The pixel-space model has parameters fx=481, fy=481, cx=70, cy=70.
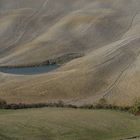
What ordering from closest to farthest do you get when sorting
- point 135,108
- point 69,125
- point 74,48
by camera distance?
1. point 69,125
2. point 135,108
3. point 74,48

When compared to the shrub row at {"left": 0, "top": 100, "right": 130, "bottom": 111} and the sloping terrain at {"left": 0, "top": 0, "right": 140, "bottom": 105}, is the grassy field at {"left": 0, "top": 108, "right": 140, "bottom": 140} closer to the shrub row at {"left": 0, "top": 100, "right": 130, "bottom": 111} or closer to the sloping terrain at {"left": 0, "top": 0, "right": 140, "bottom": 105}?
the shrub row at {"left": 0, "top": 100, "right": 130, "bottom": 111}

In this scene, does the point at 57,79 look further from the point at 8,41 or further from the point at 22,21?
the point at 22,21

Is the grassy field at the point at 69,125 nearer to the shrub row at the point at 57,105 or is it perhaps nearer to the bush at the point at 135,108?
the bush at the point at 135,108

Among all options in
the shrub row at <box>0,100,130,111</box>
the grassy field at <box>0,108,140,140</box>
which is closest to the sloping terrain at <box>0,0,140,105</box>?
the shrub row at <box>0,100,130,111</box>

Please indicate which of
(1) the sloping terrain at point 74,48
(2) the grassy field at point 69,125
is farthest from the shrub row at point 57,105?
(2) the grassy field at point 69,125

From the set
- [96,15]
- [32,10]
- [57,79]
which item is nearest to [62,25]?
[96,15]

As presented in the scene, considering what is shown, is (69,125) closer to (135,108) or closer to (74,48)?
(135,108)

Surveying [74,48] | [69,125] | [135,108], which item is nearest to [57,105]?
[135,108]

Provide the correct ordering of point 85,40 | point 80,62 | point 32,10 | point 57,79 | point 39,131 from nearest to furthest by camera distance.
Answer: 1. point 39,131
2. point 57,79
3. point 80,62
4. point 85,40
5. point 32,10
